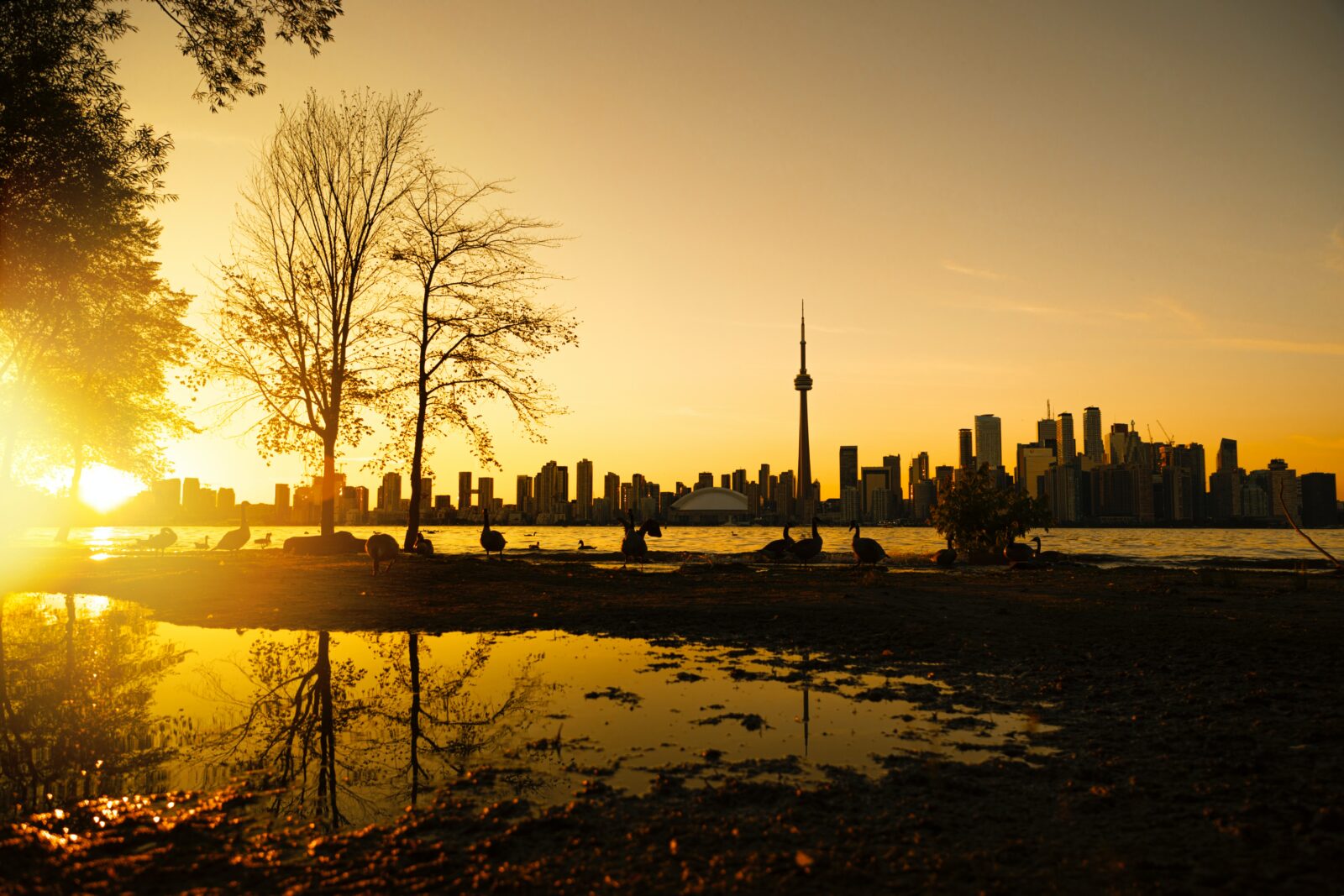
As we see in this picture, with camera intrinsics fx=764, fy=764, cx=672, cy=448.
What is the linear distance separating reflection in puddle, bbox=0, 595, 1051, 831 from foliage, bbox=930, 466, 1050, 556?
2983cm

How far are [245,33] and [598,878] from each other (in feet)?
47.7

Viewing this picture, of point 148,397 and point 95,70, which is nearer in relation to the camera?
point 95,70

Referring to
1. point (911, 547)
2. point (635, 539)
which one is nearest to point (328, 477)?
point (635, 539)

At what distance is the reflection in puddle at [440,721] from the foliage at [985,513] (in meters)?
29.8

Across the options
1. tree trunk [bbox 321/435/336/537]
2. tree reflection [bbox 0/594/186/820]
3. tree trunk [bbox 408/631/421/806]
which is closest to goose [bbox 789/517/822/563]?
tree trunk [bbox 321/435/336/537]

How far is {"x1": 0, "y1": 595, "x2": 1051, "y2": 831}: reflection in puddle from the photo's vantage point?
5879 millimetres

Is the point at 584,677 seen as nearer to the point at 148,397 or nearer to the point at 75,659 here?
the point at 75,659

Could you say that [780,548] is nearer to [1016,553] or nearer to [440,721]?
[1016,553]

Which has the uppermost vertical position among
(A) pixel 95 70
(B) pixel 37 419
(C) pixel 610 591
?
(A) pixel 95 70

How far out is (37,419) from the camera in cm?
3341

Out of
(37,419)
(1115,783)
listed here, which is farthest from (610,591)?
(37,419)

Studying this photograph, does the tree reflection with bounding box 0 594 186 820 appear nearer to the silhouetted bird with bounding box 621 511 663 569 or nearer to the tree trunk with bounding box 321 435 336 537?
the tree trunk with bounding box 321 435 336 537

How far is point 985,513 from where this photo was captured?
37938 millimetres

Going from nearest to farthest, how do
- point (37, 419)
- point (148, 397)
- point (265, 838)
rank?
point (265, 838) → point (37, 419) → point (148, 397)
